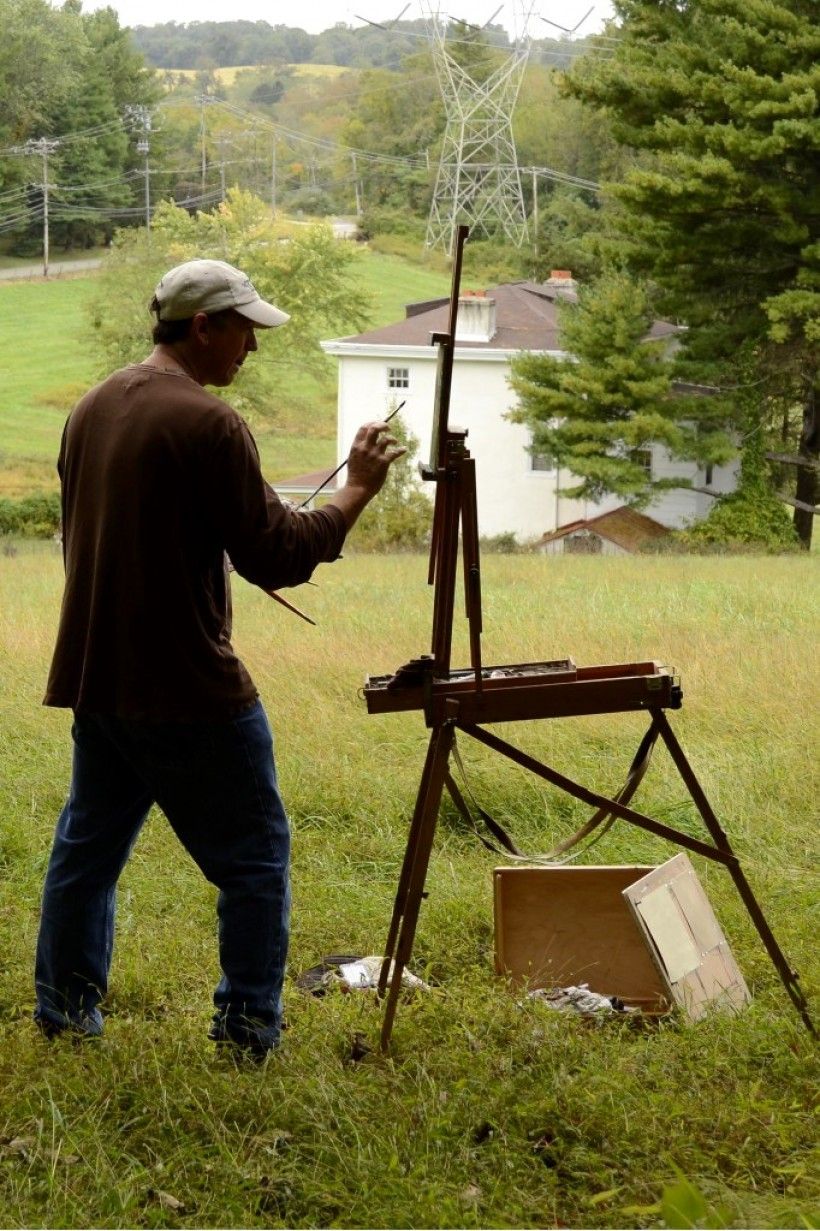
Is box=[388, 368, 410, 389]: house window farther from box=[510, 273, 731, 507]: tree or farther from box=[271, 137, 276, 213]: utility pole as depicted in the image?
box=[271, 137, 276, 213]: utility pole

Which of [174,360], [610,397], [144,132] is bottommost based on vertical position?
[610,397]

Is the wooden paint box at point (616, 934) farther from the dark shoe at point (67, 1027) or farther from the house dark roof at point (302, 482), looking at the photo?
the house dark roof at point (302, 482)

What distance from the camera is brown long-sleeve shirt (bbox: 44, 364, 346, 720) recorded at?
2895 mm

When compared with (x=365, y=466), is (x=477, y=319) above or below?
below

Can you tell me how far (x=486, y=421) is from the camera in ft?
107

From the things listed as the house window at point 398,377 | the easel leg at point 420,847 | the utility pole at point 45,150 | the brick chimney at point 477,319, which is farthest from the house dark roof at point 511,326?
the easel leg at point 420,847

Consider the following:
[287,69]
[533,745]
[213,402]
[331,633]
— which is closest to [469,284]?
[287,69]

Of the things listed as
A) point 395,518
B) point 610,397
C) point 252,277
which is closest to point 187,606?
point 610,397

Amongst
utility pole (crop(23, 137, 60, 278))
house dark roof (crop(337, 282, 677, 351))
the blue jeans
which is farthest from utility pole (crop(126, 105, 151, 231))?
the blue jeans

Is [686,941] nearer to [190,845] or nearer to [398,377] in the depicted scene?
→ [190,845]

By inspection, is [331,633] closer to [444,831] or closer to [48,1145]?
[444,831]

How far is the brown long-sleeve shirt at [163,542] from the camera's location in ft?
9.50

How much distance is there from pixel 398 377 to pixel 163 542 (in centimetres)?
3041

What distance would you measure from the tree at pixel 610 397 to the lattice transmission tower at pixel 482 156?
16107 millimetres
